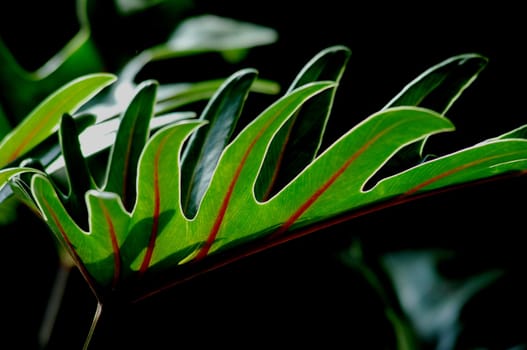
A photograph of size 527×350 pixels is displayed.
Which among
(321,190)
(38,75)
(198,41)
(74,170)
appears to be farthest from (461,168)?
(38,75)

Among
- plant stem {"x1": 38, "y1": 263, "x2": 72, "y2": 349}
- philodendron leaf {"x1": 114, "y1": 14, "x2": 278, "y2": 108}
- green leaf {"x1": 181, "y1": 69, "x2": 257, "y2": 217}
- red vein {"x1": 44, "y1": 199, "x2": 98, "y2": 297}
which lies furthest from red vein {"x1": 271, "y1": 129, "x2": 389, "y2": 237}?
plant stem {"x1": 38, "y1": 263, "x2": 72, "y2": 349}

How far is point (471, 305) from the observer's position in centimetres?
126

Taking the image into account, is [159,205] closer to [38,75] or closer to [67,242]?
[67,242]

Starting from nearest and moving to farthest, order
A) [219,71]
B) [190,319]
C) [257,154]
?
[257,154]
[190,319]
[219,71]

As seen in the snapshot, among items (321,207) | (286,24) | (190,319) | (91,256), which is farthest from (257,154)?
(286,24)

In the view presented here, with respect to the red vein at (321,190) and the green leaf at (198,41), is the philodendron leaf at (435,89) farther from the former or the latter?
the green leaf at (198,41)

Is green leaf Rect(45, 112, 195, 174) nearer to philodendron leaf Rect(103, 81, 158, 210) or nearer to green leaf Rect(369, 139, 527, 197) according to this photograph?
philodendron leaf Rect(103, 81, 158, 210)

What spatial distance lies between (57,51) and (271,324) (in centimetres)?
88

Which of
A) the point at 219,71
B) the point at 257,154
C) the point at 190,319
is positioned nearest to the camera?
the point at 257,154

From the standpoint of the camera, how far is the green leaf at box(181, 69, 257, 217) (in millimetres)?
621

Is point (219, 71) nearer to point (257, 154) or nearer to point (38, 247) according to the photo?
point (38, 247)

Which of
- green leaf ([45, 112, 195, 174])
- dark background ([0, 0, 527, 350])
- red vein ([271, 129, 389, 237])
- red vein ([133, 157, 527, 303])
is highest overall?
green leaf ([45, 112, 195, 174])

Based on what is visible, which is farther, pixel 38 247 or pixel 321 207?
pixel 38 247

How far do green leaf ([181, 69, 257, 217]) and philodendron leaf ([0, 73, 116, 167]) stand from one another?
12cm
